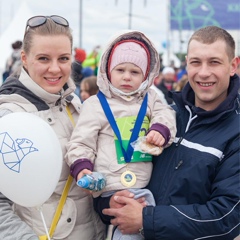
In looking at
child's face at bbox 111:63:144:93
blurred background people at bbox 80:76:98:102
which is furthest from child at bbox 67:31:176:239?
blurred background people at bbox 80:76:98:102

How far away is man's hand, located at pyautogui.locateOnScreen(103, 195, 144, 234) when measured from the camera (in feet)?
8.32

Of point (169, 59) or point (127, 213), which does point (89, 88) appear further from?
point (169, 59)

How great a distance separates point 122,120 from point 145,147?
0.22 metres

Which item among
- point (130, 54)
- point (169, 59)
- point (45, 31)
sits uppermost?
point (45, 31)

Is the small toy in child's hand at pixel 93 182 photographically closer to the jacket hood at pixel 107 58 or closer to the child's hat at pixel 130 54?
the jacket hood at pixel 107 58

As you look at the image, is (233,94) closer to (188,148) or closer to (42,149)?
(188,148)

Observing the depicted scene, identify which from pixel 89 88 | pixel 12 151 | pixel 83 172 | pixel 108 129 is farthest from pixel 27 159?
pixel 89 88

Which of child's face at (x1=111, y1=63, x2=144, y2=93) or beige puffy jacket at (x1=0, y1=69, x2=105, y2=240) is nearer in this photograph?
beige puffy jacket at (x1=0, y1=69, x2=105, y2=240)

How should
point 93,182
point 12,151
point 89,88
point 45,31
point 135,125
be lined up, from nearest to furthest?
point 12,151
point 93,182
point 45,31
point 135,125
point 89,88

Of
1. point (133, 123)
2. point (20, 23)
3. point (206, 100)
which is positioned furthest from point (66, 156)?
point (20, 23)

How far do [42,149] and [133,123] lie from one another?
611 mm

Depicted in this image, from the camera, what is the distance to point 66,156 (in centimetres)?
262

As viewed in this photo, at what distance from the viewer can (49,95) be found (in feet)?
8.57

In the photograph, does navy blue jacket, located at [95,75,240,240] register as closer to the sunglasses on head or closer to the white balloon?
the white balloon
